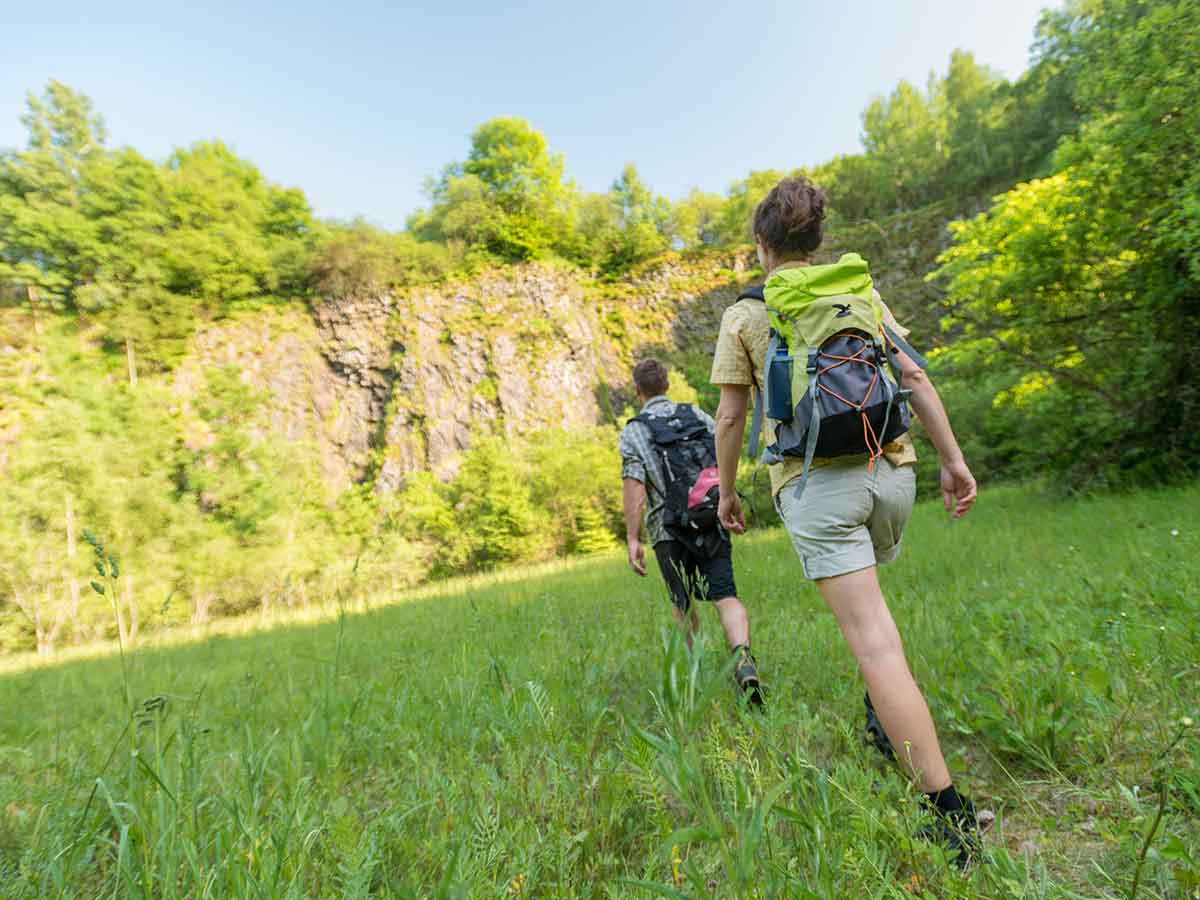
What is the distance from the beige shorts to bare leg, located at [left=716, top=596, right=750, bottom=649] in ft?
4.16

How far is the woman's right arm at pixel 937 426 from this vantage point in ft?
6.04

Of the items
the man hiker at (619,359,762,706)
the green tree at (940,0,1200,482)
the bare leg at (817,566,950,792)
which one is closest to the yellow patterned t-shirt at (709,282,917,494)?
the bare leg at (817,566,950,792)

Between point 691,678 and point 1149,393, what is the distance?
10.1 m

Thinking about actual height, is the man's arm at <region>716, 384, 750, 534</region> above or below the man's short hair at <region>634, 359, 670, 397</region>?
below

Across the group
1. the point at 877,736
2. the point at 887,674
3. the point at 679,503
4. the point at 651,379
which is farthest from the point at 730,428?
the point at 651,379

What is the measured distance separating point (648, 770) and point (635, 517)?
7.15ft

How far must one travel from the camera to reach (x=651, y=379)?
349 centimetres

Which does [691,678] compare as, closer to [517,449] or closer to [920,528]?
[920,528]

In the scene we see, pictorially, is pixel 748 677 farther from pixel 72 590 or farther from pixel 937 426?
pixel 72 590

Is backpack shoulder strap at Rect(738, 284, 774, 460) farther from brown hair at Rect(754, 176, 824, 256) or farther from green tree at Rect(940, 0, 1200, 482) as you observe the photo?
green tree at Rect(940, 0, 1200, 482)

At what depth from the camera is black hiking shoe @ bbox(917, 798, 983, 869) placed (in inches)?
47.9

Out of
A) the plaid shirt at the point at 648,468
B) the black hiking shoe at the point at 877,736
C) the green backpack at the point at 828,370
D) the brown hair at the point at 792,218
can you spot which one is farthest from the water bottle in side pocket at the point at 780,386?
the plaid shirt at the point at 648,468

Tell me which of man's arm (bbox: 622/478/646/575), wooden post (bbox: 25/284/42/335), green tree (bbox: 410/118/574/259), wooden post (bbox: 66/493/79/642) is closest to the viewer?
man's arm (bbox: 622/478/646/575)

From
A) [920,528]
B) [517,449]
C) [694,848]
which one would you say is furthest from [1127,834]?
[517,449]
